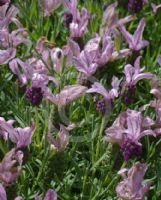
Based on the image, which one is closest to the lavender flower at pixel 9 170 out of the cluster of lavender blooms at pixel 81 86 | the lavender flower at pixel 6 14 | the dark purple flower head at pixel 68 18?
the cluster of lavender blooms at pixel 81 86

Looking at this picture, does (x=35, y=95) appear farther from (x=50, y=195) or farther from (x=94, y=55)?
(x=50, y=195)

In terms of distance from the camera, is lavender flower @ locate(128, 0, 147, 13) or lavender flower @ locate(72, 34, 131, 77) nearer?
lavender flower @ locate(72, 34, 131, 77)

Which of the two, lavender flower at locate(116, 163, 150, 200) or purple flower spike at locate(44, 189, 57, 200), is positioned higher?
purple flower spike at locate(44, 189, 57, 200)

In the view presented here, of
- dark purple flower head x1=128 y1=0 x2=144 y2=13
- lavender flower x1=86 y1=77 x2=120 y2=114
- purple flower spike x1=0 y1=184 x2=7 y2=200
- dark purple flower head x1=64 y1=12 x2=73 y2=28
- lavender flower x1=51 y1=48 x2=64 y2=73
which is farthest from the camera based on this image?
dark purple flower head x1=128 y1=0 x2=144 y2=13

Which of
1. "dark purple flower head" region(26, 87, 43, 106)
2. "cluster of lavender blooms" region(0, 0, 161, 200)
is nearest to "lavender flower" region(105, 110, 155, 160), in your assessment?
"cluster of lavender blooms" region(0, 0, 161, 200)

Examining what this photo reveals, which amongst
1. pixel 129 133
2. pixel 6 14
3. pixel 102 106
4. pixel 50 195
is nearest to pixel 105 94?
pixel 102 106

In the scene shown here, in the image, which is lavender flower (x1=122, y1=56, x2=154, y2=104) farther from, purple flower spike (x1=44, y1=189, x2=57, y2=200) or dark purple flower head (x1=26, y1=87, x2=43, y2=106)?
purple flower spike (x1=44, y1=189, x2=57, y2=200)

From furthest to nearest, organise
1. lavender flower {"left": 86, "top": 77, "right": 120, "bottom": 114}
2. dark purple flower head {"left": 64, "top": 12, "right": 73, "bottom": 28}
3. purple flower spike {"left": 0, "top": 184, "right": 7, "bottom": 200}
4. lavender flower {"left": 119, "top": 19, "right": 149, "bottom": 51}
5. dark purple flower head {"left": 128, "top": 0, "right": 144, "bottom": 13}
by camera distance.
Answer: dark purple flower head {"left": 128, "top": 0, "right": 144, "bottom": 13} < dark purple flower head {"left": 64, "top": 12, "right": 73, "bottom": 28} < lavender flower {"left": 119, "top": 19, "right": 149, "bottom": 51} < lavender flower {"left": 86, "top": 77, "right": 120, "bottom": 114} < purple flower spike {"left": 0, "top": 184, "right": 7, "bottom": 200}

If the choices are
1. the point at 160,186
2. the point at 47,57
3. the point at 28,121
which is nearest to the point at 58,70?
the point at 47,57

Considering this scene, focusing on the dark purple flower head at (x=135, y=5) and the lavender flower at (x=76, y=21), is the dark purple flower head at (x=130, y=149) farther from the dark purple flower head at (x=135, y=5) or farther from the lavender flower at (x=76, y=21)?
the dark purple flower head at (x=135, y=5)
